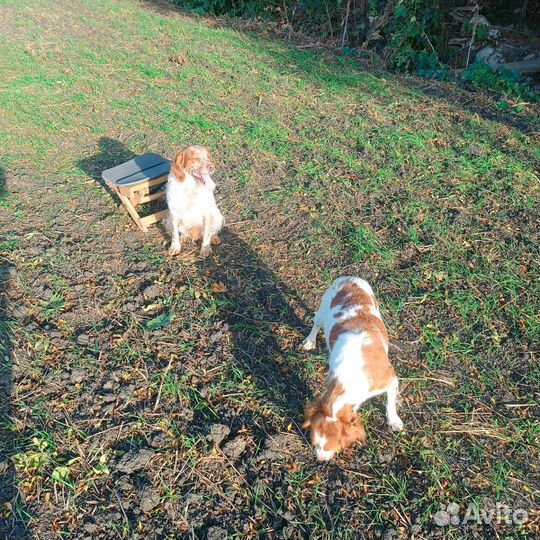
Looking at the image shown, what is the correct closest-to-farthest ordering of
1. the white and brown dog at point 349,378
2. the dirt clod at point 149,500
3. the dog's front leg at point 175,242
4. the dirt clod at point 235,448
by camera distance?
the white and brown dog at point 349,378 → the dirt clod at point 149,500 → the dirt clod at point 235,448 → the dog's front leg at point 175,242

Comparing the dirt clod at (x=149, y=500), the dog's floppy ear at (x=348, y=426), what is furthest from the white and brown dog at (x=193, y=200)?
the dog's floppy ear at (x=348, y=426)

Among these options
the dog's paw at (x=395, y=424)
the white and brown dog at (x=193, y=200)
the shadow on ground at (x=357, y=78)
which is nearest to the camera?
the dog's paw at (x=395, y=424)

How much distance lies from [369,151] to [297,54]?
468 centimetres

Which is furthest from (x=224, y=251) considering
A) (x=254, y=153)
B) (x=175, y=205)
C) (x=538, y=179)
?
A: (x=538, y=179)

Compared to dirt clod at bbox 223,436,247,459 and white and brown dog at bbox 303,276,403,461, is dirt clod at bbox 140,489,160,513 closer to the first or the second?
dirt clod at bbox 223,436,247,459

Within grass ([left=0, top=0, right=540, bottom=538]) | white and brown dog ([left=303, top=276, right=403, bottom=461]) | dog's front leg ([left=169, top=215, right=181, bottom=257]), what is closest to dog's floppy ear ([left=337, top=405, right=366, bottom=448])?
white and brown dog ([left=303, top=276, right=403, bottom=461])

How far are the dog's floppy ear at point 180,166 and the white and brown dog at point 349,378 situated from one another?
232 cm

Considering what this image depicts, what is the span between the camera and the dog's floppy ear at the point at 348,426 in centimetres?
285

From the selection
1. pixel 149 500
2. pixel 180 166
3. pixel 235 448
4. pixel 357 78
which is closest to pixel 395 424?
pixel 235 448

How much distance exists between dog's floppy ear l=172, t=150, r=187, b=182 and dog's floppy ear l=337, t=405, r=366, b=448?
2.90 m

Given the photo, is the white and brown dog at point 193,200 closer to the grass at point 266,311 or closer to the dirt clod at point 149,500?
the grass at point 266,311

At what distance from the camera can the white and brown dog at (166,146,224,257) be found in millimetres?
4613

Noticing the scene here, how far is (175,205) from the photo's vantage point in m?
4.82

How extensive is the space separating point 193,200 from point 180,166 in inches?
14.6
